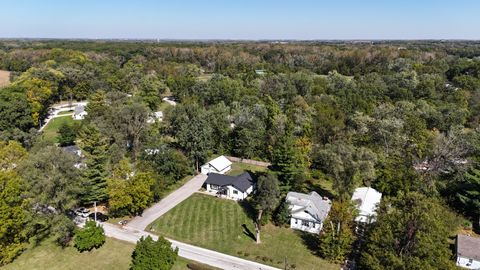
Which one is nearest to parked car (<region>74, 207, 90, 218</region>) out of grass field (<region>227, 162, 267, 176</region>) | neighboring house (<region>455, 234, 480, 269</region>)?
grass field (<region>227, 162, 267, 176</region>)

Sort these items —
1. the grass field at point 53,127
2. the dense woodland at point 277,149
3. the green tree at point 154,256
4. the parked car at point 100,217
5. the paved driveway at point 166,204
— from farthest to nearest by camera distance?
1. the grass field at point 53,127
2. the parked car at point 100,217
3. the paved driveway at point 166,204
4. the dense woodland at point 277,149
5. the green tree at point 154,256

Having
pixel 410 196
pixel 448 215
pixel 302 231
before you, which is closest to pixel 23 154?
A: pixel 302 231

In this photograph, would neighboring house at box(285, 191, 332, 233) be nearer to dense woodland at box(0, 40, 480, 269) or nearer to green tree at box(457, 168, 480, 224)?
dense woodland at box(0, 40, 480, 269)

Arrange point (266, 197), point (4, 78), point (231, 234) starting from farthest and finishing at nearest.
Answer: point (4, 78) → point (266, 197) → point (231, 234)

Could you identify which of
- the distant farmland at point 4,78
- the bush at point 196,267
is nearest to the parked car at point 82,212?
the bush at point 196,267

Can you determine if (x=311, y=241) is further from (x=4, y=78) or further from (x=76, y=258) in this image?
(x=4, y=78)

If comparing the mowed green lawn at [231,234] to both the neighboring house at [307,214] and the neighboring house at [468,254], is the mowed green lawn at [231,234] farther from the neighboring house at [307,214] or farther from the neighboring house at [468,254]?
the neighboring house at [468,254]

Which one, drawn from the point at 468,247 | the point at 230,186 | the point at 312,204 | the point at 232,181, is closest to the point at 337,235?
the point at 312,204
